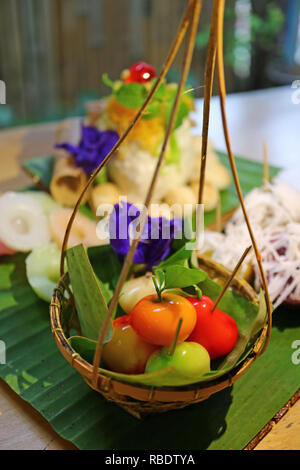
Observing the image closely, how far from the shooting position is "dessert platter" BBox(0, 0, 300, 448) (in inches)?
25.2

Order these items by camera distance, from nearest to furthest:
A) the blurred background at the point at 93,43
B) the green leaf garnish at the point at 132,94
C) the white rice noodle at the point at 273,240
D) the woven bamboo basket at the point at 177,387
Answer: the woven bamboo basket at the point at 177,387 → the white rice noodle at the point at 273,240 → the green leaf garnish at the point at 132,94 → the blurred background at the point at 93,43

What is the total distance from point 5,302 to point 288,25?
14.7 ft

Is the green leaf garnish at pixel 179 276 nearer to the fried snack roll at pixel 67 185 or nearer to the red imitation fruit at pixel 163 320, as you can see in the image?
the red imitation fruit at pixel 163 320

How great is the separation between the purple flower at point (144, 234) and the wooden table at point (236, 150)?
1.13ft

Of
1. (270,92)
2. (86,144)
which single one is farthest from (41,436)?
(270,92)

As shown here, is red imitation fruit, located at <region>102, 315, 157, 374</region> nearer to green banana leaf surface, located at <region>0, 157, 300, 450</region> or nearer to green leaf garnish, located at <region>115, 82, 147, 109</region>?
green banana leaf surface, located at <region>0, 157, 300, 450</region>

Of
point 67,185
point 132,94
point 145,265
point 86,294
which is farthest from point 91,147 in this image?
point 86,294

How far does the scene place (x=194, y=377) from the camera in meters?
0.63

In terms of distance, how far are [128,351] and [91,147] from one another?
0.90 m

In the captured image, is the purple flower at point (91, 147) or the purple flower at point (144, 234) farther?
the purple flower at point (91, 147)

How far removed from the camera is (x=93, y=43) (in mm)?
3584

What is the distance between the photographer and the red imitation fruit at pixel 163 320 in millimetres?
663

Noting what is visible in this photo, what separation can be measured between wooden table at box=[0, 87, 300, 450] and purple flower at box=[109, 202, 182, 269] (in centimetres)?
35

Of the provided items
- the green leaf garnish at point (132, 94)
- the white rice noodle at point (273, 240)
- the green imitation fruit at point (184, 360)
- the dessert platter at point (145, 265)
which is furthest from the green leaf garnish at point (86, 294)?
the green leaf garnish at point (132, 94)
